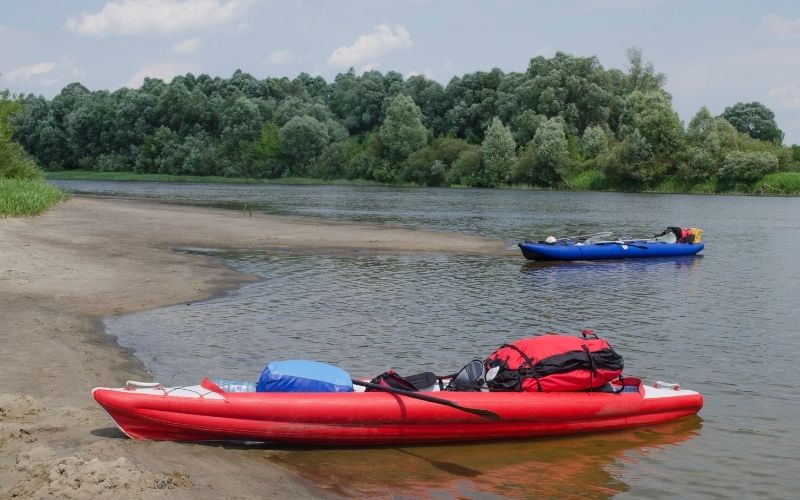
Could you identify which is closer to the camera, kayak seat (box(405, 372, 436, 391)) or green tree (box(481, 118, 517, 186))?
kayak seat (box(405, 372, 436, 391))

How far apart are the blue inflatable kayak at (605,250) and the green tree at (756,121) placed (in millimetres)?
93594

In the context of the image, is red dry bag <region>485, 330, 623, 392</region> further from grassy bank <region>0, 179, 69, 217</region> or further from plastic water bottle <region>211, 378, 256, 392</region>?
grassy bank <region>0, 179, 69, 217</region>

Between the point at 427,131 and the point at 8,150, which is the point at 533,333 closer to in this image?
the point at 8,150

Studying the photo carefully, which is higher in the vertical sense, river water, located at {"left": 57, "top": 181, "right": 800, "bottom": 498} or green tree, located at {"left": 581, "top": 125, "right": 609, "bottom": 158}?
green tree, located at {"left": 581, "top": 125, "right": 609, "bottom": 158}

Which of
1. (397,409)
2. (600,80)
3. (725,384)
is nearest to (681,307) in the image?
(725,384)

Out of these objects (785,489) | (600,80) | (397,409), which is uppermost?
(600,80)

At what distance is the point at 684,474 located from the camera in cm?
866

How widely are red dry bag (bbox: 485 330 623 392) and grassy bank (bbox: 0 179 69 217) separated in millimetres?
26202

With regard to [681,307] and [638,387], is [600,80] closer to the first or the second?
[681,307]

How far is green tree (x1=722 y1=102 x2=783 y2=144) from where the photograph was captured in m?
113

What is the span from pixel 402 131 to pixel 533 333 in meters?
90.8

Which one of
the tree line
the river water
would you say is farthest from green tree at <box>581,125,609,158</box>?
the river water

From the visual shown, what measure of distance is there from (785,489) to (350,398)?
4634 millimetres

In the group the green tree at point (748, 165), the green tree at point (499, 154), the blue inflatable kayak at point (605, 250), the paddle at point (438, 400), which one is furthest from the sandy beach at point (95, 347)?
the green tree at point (499, 154)
